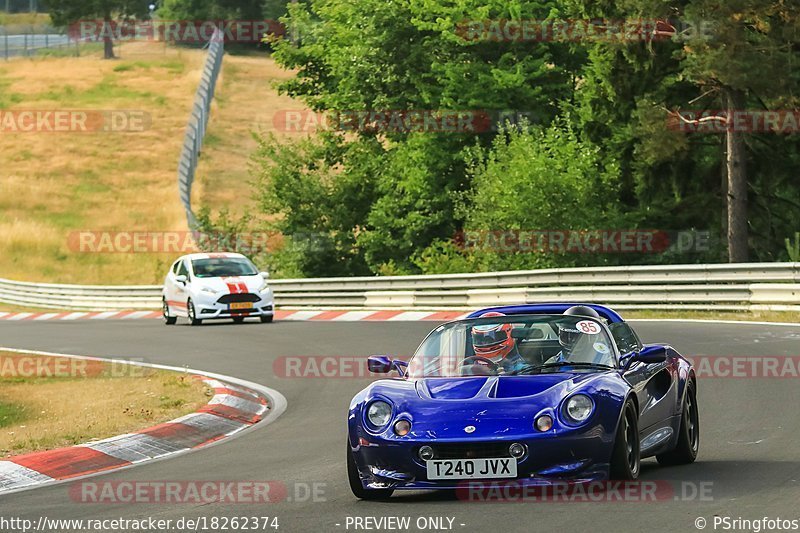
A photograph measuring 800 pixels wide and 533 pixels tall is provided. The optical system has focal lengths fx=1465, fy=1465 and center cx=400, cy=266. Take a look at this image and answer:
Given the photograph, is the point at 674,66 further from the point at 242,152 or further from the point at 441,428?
the point at 242,152

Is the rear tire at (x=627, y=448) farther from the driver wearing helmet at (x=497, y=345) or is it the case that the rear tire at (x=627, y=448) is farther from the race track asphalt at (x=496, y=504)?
the driver wearing helmet at (x=497, y=345)

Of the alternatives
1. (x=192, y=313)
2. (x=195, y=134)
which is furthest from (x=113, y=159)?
(x=192, y=313)

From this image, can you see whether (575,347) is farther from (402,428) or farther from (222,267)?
(222,267)

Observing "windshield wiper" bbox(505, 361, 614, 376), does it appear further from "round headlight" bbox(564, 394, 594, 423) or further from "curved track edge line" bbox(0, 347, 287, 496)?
"curved track edge line" bbox(0, 347, 287, 496)

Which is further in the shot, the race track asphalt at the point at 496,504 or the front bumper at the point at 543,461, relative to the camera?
the front bumper at the point at 543,461

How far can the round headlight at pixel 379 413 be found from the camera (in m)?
8.86

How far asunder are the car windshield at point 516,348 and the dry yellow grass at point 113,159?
39110mm

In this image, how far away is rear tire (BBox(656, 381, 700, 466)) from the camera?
32.6 feet

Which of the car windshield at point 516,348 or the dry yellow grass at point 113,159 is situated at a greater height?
the car windshield at point 516,348

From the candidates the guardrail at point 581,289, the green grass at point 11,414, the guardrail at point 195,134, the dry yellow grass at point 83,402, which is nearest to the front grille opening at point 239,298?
the guardrail at point 581,289

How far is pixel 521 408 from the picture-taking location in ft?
28.1

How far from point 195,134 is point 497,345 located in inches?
2454

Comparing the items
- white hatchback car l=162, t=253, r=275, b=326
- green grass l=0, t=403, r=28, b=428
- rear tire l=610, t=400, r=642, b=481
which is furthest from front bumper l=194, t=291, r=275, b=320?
rear tire l=610, t=400, r=642, b=481

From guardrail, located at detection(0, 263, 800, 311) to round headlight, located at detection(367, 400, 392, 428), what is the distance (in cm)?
1451
